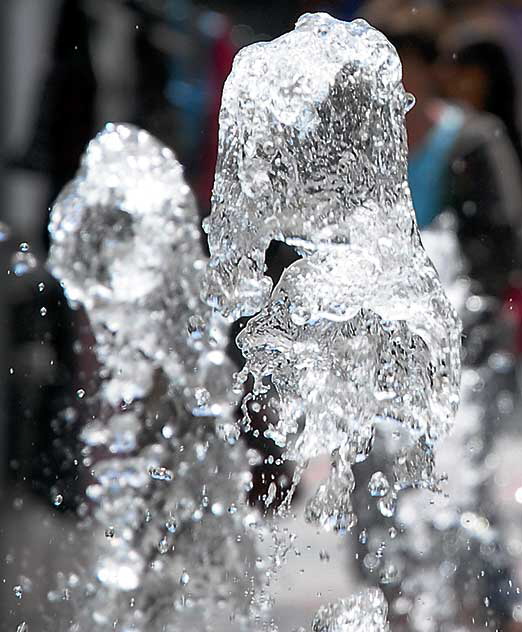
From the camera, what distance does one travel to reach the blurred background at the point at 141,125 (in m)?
1.66

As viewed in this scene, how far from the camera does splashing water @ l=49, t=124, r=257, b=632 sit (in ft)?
5.12

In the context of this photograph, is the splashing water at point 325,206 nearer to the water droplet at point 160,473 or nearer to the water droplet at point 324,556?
the water droplet at point 324,556

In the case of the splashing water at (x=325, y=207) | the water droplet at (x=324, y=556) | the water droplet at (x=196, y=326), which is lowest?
the water droplet at (x=324, y=556)

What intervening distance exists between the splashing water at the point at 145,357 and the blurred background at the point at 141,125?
5 cm

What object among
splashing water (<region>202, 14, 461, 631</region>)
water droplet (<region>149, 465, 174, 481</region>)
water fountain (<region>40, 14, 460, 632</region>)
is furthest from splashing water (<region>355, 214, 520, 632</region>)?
splashing water (<region>202, 14, 461, 631</region>)

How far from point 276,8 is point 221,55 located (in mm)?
153

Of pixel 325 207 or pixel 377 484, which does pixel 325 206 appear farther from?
pixel 377 484

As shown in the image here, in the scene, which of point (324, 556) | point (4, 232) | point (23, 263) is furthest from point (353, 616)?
point (4, 232)

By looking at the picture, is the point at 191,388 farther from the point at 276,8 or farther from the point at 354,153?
the point at 276,8

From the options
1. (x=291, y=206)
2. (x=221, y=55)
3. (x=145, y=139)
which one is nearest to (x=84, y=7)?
(x=221, y=55)

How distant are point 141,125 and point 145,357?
0.60m

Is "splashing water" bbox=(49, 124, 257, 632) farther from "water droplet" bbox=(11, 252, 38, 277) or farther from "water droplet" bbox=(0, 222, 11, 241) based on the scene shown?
"water droplet" bbox=(0, 222, 11, 241)

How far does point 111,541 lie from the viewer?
1.58 m

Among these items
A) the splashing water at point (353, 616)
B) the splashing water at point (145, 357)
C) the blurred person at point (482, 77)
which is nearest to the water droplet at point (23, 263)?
the splashing water at point (145, 357)
